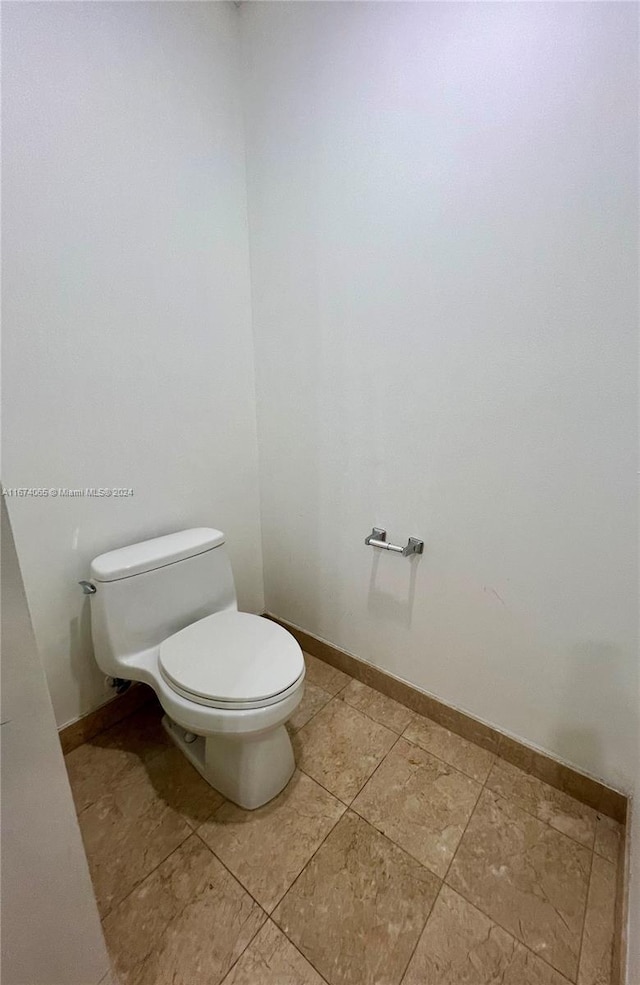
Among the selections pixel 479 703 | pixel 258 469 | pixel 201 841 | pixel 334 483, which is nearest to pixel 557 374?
pixel 334 483

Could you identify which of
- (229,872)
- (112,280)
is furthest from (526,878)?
(112,280)

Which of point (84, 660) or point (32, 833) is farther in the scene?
point (84, 660)

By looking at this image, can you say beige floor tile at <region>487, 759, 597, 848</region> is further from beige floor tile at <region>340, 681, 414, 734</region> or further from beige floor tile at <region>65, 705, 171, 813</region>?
beige floor tile at <region>65, 705, 171, 813</region>

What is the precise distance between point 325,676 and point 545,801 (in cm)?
81

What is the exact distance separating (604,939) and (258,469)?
165cm

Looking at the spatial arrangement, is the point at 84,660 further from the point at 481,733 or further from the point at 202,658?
the point at 481,733

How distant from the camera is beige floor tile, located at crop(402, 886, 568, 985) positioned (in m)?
0.80

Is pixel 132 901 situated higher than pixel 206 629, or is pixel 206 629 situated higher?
pixel 206 629

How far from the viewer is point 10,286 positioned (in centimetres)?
98

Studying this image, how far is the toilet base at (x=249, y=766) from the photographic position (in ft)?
3.56

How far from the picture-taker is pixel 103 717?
Result: 1356 millimetres

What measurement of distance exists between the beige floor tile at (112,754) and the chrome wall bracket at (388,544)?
982 millimetres

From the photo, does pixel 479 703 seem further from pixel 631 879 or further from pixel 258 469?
pixel 258 469

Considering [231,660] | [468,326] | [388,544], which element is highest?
[468,326]
